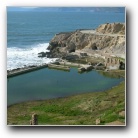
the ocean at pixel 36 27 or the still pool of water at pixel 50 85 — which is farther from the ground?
the ocean at pixel 36 27

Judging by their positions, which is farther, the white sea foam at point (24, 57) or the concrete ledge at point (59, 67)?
the concrete ledge at point (59, 67)

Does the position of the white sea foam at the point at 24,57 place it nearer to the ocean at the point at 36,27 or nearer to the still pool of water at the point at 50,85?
the ocean at the point at 36,27

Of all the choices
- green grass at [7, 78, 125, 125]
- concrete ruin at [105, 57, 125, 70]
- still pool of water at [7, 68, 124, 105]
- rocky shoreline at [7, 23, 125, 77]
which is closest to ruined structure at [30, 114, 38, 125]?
green grass at [7, 78, 125, 125]

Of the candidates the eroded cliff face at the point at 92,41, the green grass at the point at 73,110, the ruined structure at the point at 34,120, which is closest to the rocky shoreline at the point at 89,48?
the eroded cliff face at the point at 92,41

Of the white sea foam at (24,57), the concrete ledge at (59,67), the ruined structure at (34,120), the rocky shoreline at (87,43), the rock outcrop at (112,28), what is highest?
the rock outcrop at (112,28)
